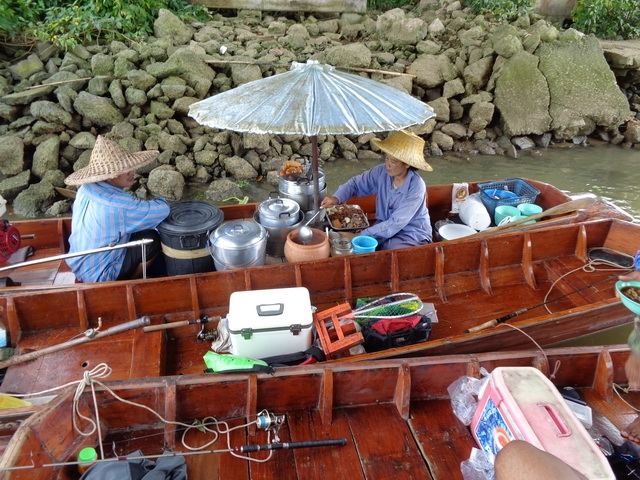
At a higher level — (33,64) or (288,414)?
(33,64)

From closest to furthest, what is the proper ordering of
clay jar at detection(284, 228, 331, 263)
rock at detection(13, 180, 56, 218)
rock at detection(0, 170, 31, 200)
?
clay jar at detection(284, 228, 331, 263)
rock at detection(13, 180, 56, 218)
rock at detection(0, 170, 31, 200)

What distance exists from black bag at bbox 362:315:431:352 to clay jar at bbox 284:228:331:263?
3.09 ft

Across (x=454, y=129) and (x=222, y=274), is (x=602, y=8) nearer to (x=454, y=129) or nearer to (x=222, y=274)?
(x=454, y=129)

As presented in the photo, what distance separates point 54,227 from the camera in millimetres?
5465

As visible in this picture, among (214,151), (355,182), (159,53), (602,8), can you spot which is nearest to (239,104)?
(355,182)

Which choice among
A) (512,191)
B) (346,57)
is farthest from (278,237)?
(346,57)

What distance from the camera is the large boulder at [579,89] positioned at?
40.5ft

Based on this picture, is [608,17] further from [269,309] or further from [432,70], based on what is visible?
[269,309]

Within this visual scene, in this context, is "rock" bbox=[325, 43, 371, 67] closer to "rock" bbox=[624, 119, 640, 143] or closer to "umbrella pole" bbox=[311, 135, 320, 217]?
"rock" bbox=[624, 119, 640, 143]

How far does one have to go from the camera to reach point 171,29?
1182 cm

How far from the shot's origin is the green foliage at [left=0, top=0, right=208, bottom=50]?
1062 cm

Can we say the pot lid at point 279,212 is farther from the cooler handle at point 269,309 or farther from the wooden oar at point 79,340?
the wooden oar at point 79,340

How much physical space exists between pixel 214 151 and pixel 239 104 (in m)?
6.48

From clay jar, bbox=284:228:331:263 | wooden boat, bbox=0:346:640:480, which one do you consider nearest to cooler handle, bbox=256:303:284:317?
wooden boat, bbox=0:346:640:480
